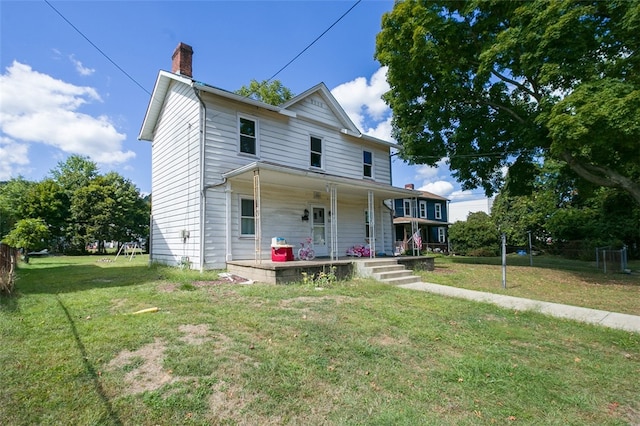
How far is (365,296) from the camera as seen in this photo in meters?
6.88

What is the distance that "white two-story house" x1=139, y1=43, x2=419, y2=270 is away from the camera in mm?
10055

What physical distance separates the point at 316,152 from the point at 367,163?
3157 millimetres

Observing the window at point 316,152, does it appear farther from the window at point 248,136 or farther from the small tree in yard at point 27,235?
the small tree in yard at point 27,235

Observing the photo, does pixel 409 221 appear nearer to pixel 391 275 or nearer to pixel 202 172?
pixel 391 275

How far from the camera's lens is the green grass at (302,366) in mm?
2621

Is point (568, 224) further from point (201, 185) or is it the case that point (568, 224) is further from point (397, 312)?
point (201, 185)

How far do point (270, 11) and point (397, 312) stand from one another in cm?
809

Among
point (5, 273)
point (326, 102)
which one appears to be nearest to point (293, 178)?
point (326, 102)

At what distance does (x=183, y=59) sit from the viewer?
1153 centimetres

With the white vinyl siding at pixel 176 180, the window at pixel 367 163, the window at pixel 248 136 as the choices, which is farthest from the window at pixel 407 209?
the white vinyl siding at pixel 176 180

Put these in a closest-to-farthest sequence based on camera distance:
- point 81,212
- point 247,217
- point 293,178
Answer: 1. point 293,178
2. point 247,217
3. point 81,212

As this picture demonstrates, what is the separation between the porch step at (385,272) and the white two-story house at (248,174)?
115 cm

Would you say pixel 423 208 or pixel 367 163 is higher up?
pixel 367 163

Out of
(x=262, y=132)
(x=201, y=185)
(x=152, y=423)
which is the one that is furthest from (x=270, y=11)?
(x=152, y=423)
